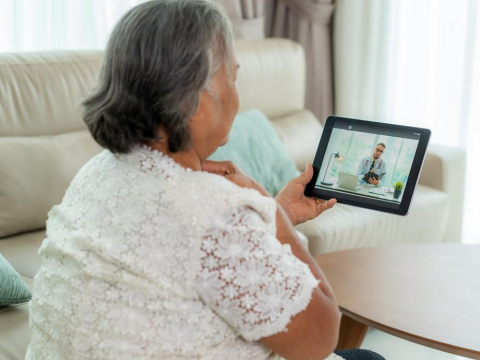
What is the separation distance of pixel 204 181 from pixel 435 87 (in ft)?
8.34

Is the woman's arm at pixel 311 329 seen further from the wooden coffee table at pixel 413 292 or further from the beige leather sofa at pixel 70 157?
the beige leather sofa at pixel 70 157

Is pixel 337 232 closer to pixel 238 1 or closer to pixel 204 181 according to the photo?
pixel 238 1

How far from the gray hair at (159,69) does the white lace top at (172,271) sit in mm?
42

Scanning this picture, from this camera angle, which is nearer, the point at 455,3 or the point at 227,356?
the point at 227,356

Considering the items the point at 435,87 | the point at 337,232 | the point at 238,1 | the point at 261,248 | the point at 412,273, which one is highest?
the point at 238,1

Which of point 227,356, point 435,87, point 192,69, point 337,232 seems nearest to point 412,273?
point 337,232

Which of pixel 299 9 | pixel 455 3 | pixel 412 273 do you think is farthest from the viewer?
pixel 299 9

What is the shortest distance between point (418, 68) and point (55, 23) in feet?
5.62

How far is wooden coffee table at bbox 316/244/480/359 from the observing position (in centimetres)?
142

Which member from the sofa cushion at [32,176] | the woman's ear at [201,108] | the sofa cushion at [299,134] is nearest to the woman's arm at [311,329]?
the woman's ear at [201,108]

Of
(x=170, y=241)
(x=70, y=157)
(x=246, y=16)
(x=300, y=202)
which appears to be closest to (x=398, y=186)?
(x=300, y=202)

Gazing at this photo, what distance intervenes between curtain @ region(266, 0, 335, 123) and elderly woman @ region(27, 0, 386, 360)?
258 centimetres

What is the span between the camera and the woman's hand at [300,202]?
1404 mm

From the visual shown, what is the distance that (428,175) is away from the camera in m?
2.80
